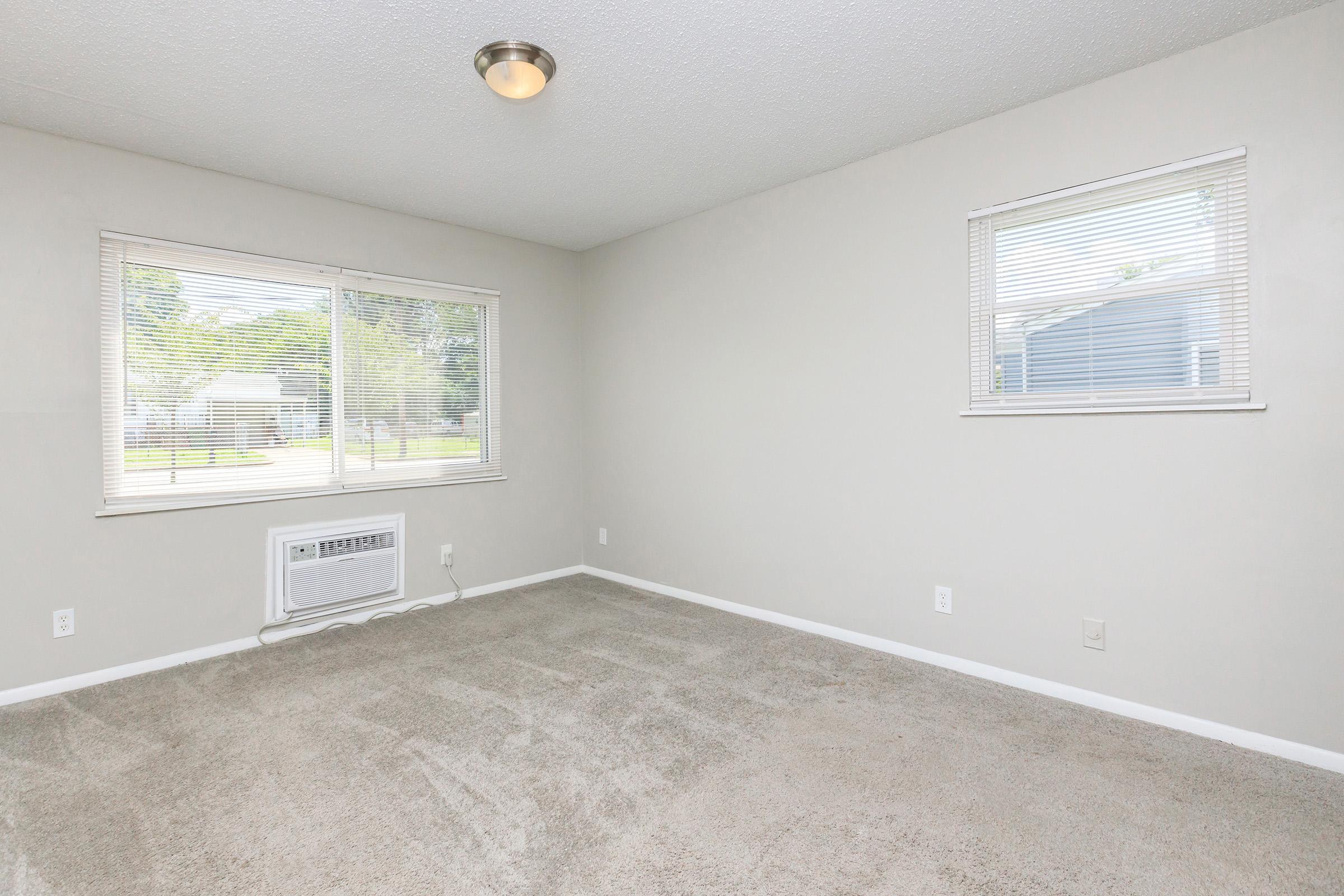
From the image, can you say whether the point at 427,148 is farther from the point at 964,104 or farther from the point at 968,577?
the point at 968,577

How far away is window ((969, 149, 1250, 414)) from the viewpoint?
7.57 feet

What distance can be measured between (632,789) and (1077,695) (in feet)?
6.35

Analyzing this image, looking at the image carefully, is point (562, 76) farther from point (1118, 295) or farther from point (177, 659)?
point (177, 659)

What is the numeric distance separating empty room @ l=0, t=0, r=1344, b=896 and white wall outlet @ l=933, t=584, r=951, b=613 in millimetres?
53

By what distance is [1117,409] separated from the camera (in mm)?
2518

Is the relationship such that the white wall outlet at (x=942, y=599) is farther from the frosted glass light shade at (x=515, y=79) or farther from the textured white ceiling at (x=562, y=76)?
the frosted glass light shade at (x=515, y=79)

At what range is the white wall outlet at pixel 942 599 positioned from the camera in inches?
119

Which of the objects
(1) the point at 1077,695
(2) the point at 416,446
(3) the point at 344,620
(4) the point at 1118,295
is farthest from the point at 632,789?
(2) the point at 416,446

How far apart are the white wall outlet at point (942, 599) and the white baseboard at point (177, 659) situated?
2.97m

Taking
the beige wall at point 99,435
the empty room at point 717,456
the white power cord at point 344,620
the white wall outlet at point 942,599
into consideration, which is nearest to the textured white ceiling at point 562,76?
the empty room at point 717,456

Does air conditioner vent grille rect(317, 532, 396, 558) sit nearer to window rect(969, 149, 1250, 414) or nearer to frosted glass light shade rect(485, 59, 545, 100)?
frosted glass light shade rect(485, 59, 545, 100)

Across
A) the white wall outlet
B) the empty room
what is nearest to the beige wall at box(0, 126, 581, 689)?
the empty room

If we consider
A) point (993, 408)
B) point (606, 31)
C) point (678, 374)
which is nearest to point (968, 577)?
point (993, 408)

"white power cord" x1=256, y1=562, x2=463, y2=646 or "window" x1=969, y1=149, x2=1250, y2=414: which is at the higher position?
"window" x1=969, y1=149, x2=1250, y2=414
